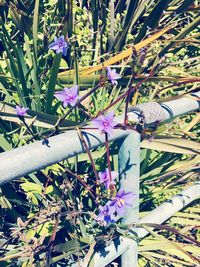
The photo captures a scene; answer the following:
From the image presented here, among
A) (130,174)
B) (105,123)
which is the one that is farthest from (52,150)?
(130,174)

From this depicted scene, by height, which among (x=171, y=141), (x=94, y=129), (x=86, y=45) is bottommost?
(x=94, y=129)

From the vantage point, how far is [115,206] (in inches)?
47.1

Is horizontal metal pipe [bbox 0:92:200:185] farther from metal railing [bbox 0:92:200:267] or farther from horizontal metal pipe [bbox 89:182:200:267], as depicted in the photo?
horizontal metal pipe [bbox 89:182:200:267]

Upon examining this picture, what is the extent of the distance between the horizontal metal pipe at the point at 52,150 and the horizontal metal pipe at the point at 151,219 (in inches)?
13.0

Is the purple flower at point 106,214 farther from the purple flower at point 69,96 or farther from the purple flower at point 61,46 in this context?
the purple flower at point 61,46

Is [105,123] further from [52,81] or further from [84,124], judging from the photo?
[52,81]

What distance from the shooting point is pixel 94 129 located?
1123 millimetres

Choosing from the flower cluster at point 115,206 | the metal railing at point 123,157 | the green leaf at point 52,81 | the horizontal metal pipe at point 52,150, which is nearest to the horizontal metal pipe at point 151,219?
the metal railing at point 123,157

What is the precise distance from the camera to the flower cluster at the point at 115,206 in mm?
1197

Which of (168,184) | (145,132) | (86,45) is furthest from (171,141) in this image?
(86,45)

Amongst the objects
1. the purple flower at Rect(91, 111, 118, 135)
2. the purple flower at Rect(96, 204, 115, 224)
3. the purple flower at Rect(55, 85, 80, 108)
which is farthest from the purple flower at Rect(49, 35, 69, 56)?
the purple flower at Rect(96, 204, 115, 224)

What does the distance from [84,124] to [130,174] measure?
262 mm

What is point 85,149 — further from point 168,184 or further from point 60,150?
point 168,184

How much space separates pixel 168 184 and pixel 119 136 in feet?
2.04
